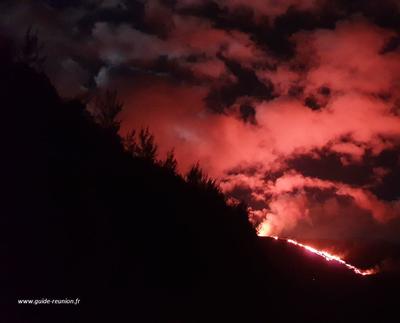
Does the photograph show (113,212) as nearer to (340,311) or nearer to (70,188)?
(70,188)

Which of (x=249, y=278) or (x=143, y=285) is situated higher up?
(x=249, y=278)

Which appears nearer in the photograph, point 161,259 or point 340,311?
point 161,259

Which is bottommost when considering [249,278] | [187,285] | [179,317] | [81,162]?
[179,317]

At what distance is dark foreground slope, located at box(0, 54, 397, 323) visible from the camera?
1559 centimetres

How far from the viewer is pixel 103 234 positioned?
19375 millimetres

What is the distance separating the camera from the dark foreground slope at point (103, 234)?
1559 cm

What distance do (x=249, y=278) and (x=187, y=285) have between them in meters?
8.98

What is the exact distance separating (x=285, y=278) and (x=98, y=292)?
27278mm

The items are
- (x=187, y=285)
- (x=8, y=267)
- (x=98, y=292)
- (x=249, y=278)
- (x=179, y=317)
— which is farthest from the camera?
(x=249, y=278)

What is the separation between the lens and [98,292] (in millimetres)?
16891

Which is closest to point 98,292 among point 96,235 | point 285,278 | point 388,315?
point 96,235

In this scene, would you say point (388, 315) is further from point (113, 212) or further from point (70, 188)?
point (70, 188)

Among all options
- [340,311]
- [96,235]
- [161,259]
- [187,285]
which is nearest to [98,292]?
[96,235]

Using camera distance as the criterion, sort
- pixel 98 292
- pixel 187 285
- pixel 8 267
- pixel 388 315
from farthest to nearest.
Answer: pixel 388 315 → pixel 187 285 → pixel 98 292 → pixel 8 267
